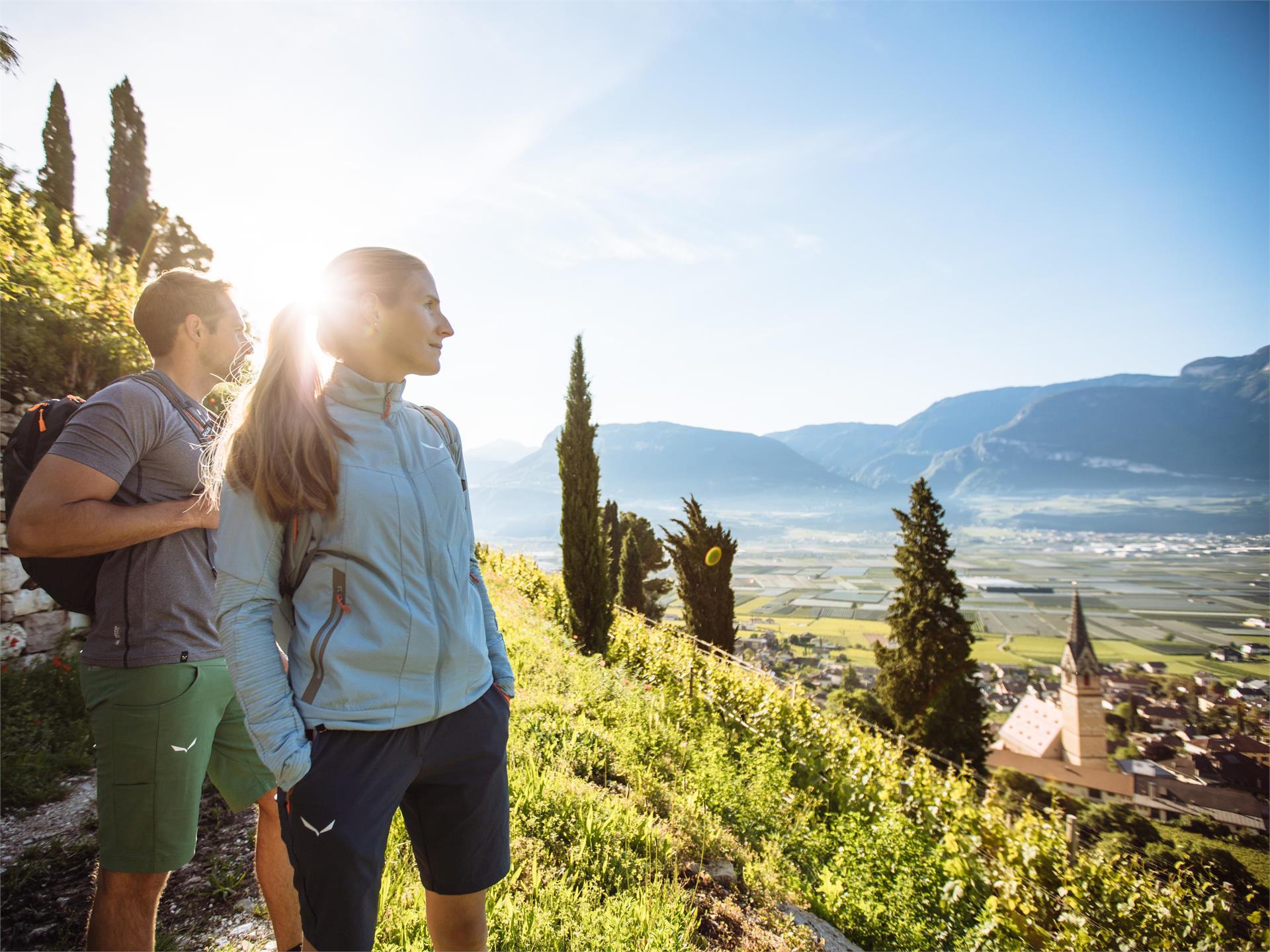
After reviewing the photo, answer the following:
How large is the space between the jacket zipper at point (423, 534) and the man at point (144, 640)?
0.68 meters

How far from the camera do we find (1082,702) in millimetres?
21047

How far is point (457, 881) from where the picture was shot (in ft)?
4.04

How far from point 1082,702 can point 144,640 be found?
90.7 feet

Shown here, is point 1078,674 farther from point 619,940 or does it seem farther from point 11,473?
point 11,473

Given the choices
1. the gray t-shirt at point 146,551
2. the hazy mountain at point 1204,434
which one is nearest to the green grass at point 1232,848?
the gray t-shirt at point 146,551

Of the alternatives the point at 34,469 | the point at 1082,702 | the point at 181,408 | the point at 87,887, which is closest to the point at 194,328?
the point at 181,408

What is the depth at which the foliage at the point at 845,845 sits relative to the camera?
3090 mm

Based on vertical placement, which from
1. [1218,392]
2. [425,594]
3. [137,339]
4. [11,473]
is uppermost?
[1218,392]

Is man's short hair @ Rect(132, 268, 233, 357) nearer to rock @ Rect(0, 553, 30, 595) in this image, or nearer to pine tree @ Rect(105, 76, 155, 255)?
rock @ Rect(0, 553, 30, 595)

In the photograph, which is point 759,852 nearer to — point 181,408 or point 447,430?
point 447,430

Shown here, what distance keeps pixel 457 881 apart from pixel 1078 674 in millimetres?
25608

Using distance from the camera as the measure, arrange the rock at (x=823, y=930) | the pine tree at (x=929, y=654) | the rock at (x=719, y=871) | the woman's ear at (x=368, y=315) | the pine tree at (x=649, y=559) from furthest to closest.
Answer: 1. the pine tree at (x=649, y=559)
2. the pine tree at (x=929, y=654)
3. the rock at (x=719, y=871)
4. the rock at (x=823, y=930)
5. the woman's ear at (x=368, y=315)

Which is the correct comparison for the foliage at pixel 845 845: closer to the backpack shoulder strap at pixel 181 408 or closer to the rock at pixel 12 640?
the backpack shoulder strap at pixel 181 408

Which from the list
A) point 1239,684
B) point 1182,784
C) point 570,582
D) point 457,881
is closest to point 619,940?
point 457,881
